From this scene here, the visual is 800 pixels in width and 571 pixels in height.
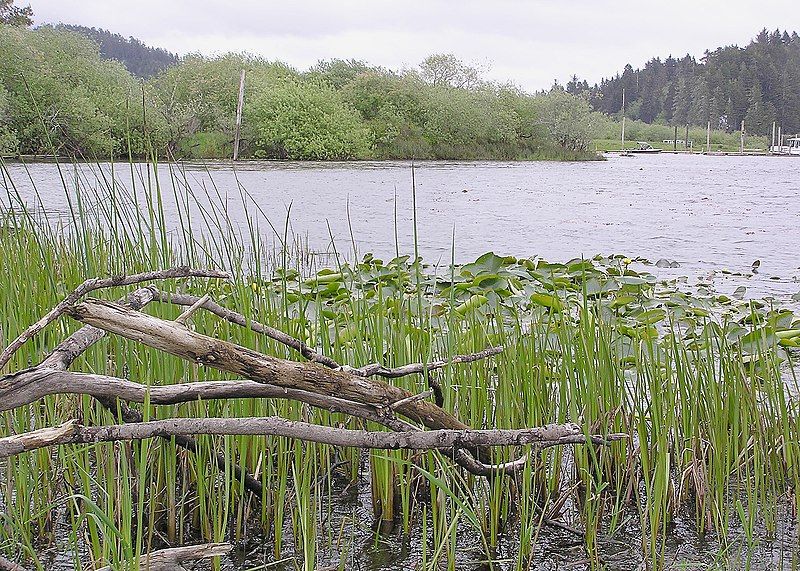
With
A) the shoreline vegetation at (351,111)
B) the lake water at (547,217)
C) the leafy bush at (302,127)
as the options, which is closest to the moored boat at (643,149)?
the shoreline vegetation at (351,111)

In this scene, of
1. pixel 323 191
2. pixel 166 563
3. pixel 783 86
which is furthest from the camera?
pixel 783 86

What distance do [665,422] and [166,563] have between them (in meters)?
1.37

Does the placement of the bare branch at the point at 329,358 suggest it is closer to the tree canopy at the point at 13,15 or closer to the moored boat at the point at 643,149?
the tree canopy at the point at 13,15

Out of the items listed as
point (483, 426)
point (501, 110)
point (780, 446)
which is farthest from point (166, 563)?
point (501, 110)

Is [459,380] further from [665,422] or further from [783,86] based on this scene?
[783,86]

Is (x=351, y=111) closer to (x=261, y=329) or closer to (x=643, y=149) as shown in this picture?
(x=643, y=149)

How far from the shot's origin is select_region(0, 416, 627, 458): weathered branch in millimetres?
1312

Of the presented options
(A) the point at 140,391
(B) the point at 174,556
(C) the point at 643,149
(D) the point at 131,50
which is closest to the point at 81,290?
(A) the point at 140,391

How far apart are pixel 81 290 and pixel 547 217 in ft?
41.3

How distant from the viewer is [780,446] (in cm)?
240

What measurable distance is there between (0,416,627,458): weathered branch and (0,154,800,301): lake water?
7.38ft

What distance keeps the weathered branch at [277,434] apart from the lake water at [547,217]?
2.25 m

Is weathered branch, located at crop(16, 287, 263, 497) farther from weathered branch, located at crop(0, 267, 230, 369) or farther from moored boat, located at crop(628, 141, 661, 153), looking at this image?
moored boat, located at crop(628, 141, 661, 153)

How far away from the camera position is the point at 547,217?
13.7m
